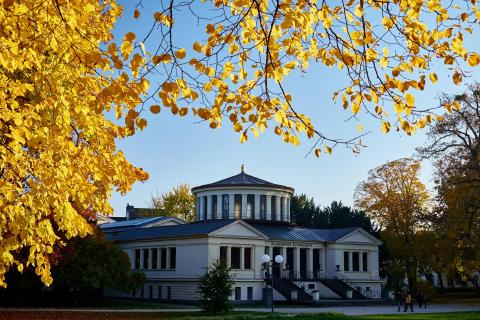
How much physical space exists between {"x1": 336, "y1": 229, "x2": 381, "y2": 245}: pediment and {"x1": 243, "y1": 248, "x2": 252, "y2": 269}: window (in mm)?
11578

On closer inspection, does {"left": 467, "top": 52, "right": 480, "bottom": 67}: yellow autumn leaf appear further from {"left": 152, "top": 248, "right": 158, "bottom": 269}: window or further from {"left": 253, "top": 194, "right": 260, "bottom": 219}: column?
{"left": 253, "top": 194, "right": 260, "bottom": 219}: column

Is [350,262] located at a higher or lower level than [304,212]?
lower

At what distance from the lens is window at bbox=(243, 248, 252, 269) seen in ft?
176

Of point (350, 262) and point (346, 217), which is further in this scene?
point (346, 217)

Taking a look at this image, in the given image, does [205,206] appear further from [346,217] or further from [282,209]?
[346,217]

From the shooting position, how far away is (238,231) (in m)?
52.8

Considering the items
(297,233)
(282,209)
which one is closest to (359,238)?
(297,233)

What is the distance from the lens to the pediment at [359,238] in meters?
62.0

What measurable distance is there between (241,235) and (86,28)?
Answer: 142 ft

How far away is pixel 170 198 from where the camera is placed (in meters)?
91.9

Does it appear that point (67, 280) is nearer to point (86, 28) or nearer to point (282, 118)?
point (86, 28)

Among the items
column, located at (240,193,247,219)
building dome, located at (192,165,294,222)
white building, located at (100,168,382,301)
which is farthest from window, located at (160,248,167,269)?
column, located at (240,193,247,219)

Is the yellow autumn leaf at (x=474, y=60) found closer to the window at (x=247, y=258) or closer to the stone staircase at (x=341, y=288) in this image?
the window at (x=247, y=258)

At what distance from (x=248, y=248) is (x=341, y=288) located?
32.2ft
